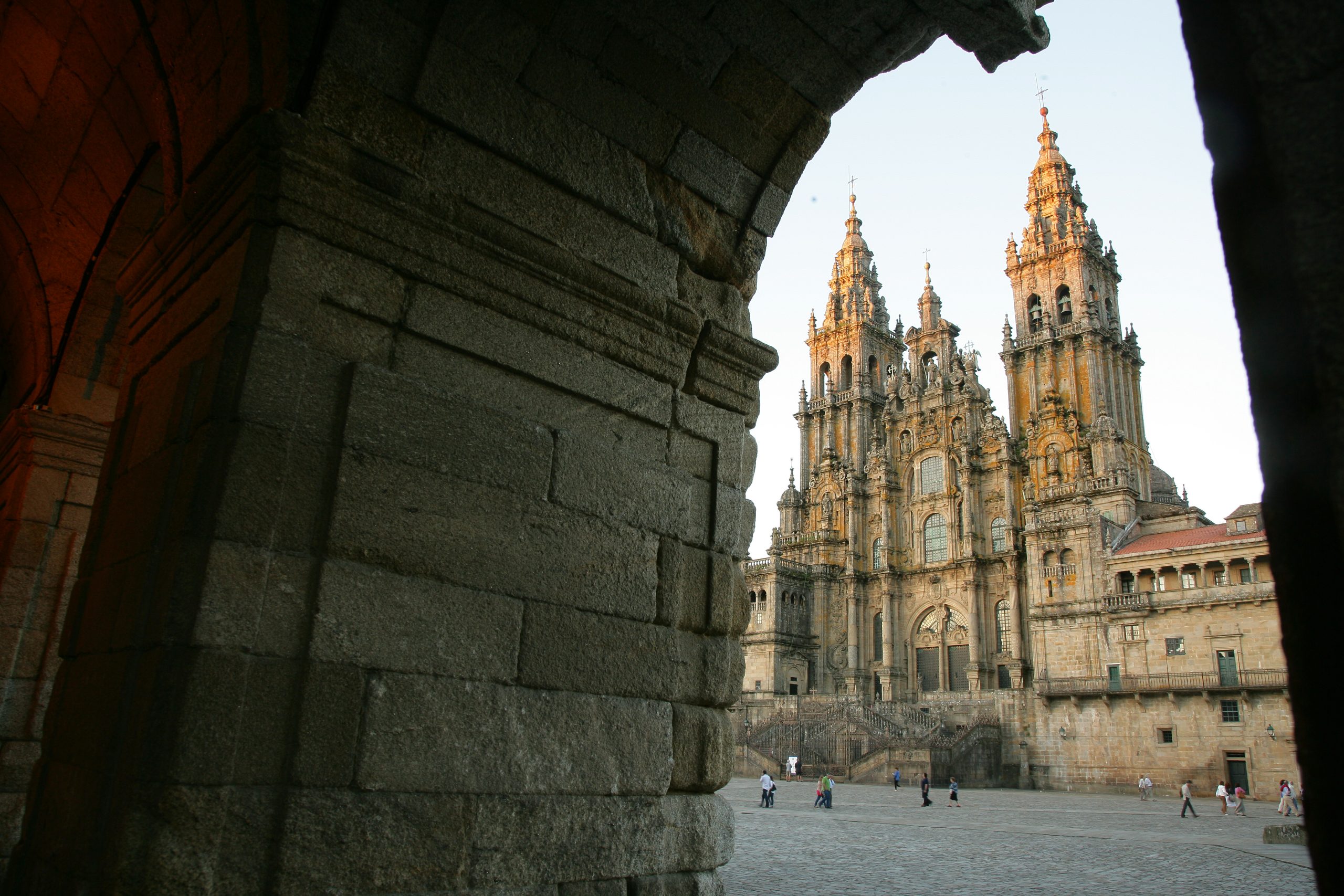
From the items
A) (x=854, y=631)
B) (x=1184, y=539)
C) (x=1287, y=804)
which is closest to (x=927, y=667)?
(x=854, y=631)

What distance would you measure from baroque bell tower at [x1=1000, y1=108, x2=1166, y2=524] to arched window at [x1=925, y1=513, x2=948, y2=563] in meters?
5.13

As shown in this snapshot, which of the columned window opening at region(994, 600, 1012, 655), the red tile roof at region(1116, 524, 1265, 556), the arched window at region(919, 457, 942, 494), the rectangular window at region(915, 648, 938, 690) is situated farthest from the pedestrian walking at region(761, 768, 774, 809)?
the arched window at region(919, 457, 942, 494)

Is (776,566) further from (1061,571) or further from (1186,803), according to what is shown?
(1186,803)

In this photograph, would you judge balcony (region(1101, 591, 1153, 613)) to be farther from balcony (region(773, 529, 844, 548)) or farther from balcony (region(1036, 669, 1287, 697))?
balcony (region(773, 529, 844, 548))

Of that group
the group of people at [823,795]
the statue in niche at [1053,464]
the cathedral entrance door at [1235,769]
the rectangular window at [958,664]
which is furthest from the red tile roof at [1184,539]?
the group of people at [823,795]

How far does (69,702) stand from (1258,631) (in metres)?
34.8

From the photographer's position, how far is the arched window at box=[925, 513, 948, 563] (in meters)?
46.9

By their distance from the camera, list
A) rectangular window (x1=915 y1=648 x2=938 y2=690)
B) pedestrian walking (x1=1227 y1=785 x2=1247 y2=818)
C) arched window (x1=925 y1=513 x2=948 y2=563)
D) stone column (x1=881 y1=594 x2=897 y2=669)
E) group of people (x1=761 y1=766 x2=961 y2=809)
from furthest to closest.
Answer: arched window (x1=925 y1=513 x2=948 y2=563) < stone column (x1=881 y1=594 x2=897 y2=669) < rectangular window (x1=915 y1=648 x2=938 y2=690) < pedestrian walking (x1=1227 y1=785 x2=1247 y2=818) < group of people (x1=761 y1=766 x2=961 y2=809)

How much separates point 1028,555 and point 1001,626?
665 centimetres

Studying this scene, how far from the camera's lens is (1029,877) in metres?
10.6

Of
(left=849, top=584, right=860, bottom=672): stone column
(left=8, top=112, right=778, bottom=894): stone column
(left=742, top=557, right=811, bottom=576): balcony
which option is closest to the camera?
(left=8, top=112, right=778, bottom=894): stone column

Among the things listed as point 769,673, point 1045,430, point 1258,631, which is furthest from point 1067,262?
point 769,673

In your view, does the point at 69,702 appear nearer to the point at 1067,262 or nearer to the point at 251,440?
the point at 251,440

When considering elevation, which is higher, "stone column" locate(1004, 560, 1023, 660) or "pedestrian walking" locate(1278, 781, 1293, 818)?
"stone column" locate(1004, 560, 1023, 660)
